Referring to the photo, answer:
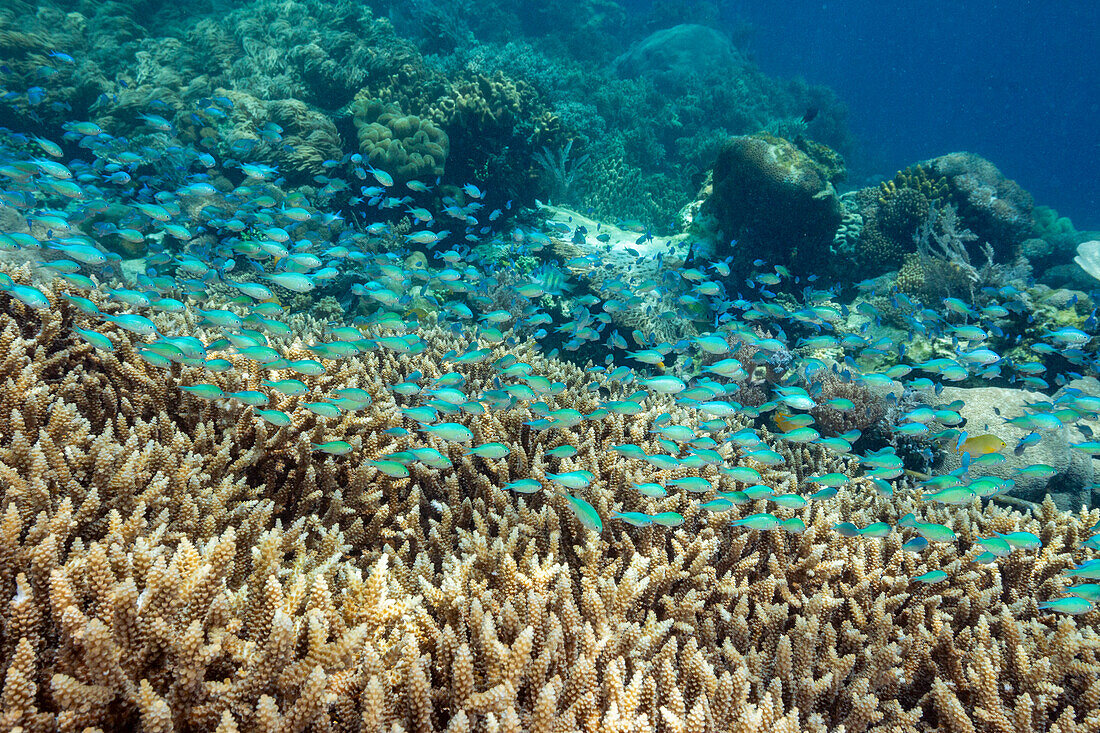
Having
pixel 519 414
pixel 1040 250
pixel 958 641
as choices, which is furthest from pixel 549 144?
pixel 1040 250

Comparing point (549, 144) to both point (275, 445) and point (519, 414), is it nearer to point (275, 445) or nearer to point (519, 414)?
point (519, 414)

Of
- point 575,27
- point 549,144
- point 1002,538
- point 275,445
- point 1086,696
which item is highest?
point 575,27

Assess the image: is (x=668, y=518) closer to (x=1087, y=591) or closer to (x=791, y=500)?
(x=791, y=500)

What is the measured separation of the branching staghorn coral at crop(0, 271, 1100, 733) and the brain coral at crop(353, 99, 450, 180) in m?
8.10

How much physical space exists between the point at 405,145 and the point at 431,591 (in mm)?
11188

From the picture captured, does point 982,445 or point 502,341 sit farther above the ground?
point 982,445

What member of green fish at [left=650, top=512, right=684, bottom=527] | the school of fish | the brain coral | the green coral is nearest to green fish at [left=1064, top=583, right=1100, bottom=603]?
the school of fish

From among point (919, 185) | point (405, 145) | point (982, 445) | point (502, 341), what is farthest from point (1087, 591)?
point (405, 145)

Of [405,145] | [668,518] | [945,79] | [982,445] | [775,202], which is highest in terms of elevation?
[945,79]

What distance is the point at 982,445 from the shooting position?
18.4 ft

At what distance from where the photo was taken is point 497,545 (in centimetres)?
277

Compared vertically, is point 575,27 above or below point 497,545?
above

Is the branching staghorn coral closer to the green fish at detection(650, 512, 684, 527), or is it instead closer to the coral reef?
the green fish at detection(650, 512, 684, 527)

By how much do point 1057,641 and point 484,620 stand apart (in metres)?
3.37
